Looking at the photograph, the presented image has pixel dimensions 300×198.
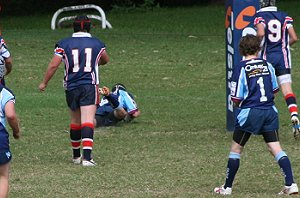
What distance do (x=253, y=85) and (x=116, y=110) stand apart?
4958 millimetres

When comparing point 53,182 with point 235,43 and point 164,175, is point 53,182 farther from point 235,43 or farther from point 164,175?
point 235,43

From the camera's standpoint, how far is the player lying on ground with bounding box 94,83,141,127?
13.4m

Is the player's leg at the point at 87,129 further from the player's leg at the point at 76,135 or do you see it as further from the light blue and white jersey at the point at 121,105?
the light blue and white jersey at the point at 121,105

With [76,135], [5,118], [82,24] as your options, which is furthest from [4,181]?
[82,24]

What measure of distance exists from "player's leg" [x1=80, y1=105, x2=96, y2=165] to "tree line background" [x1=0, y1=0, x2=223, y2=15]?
22.2m

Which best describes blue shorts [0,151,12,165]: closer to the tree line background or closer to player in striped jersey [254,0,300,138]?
player in striped jersey [254,0,300,138]

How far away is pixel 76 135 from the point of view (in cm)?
1084

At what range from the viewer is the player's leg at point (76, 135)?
10.8 m

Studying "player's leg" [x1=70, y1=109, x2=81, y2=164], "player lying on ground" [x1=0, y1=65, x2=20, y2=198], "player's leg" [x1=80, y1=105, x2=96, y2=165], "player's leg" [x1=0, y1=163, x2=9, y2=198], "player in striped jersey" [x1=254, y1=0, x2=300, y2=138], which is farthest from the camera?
"player in striped jersey" [x1=254, y1=0, x2=300, y2=138]

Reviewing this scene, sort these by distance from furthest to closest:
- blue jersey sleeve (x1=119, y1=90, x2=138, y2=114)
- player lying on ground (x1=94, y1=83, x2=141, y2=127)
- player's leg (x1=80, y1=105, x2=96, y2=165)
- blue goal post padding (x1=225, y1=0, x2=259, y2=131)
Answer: blue jersey sleeve (x1=119, y1=90, x2=138, y2=114) < player lying on ground (x1=94, y1=83, x2=141, y2=127) < blue goal post padding (x1=225, y1=0, x2=259, y2=131) < player's leg (x1=80, y1=105, x2=96, y2=165)

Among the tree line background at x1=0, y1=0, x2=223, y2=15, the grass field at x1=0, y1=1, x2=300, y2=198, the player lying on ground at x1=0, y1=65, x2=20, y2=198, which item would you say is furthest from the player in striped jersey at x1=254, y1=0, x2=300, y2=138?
the tree line background at x1=0, y1=0, x2=223, y2=15

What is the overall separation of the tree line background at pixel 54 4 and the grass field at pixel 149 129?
21.2 ft

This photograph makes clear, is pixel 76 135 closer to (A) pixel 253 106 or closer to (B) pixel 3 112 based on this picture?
(A) pixel 253 106

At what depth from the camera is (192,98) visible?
16375 millimetres
